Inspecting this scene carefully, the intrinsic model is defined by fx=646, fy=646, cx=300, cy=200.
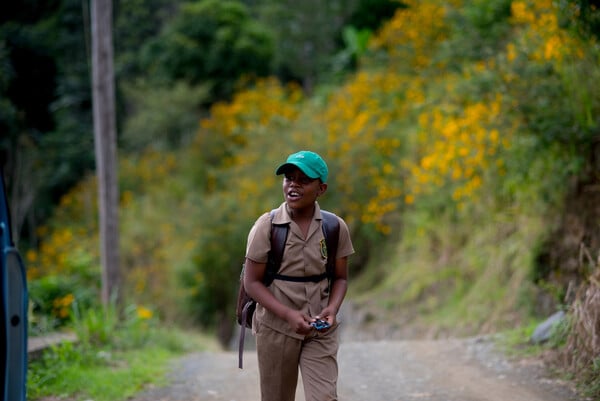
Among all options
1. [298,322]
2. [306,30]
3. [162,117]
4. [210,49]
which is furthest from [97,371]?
[306,30]

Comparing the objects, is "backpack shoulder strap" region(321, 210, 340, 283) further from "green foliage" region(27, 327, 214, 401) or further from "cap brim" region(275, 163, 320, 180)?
"green foliage" region(27, 327, 214, 401)

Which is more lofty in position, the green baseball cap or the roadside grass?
the green baseball cap

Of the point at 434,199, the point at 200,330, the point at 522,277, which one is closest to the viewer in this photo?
the point at 522,277

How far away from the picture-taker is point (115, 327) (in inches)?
328

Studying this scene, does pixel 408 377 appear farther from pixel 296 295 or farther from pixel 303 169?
pixel 303 169

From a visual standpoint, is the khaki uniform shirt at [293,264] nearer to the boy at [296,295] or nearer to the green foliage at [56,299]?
the boy at [296,295]

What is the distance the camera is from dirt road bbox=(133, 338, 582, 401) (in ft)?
17.7

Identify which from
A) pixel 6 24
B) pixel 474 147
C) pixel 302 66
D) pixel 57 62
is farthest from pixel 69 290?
pixel 302 66

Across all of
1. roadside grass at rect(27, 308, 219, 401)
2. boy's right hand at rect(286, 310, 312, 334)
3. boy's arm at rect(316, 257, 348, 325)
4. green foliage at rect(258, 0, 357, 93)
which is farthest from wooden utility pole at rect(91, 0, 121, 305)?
green foliage at rect(258, 0, 357, 93)

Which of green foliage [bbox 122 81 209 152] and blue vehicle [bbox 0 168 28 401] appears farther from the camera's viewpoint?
green foliage [bbox 122 81 209 152]

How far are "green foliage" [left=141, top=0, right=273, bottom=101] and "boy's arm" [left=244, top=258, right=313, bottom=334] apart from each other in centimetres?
1974

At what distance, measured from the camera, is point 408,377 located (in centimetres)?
612

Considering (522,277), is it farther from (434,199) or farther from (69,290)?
(69,290)

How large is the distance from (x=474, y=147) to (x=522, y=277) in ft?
6.49
